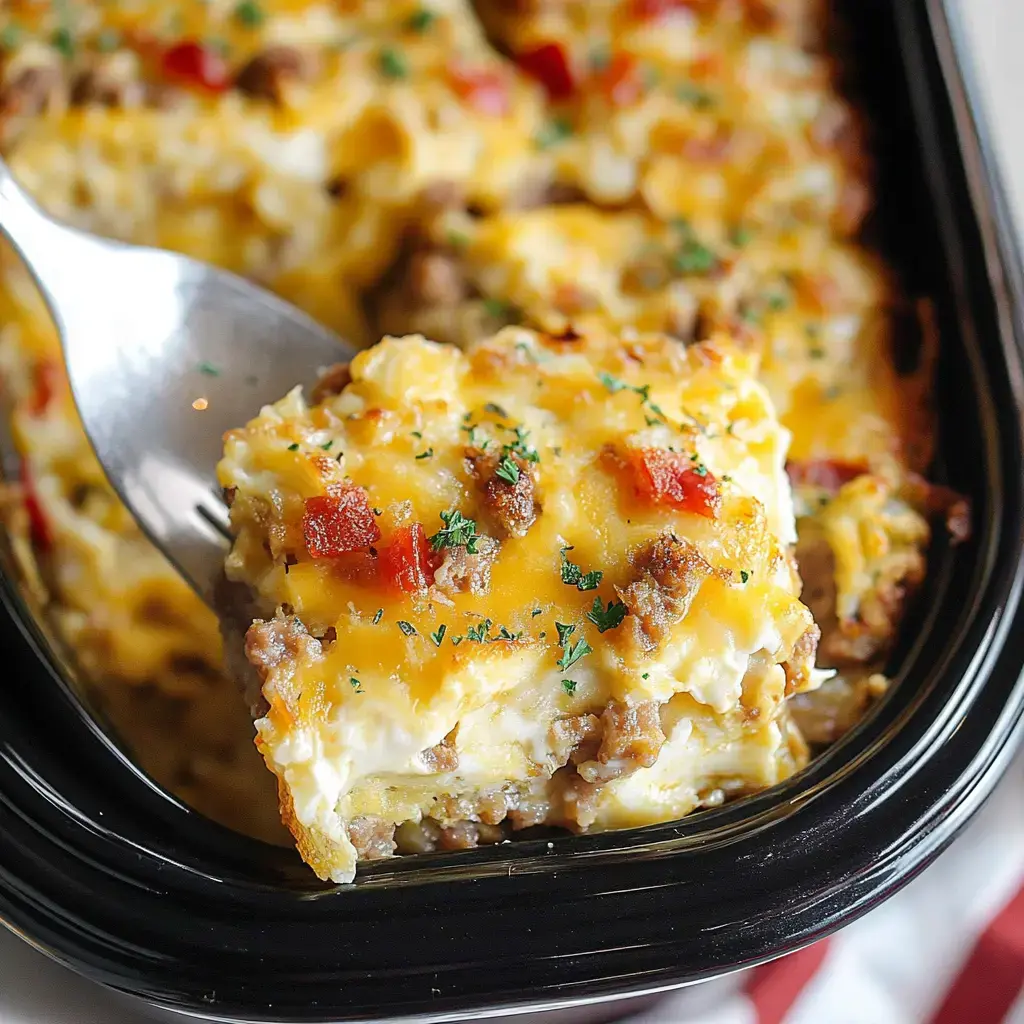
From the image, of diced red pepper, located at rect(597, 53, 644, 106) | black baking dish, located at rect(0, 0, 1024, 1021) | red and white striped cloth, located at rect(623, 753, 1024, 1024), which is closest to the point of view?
black baking dish, located at rect(0, 0, 1024, 1021)

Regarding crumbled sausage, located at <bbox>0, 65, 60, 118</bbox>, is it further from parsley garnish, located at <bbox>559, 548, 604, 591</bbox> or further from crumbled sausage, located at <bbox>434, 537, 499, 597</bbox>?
parsley garnish, located at <bbox>559, 548, 604, 591</bbox>

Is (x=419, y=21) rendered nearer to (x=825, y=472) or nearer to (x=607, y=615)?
(x=825, y=472)

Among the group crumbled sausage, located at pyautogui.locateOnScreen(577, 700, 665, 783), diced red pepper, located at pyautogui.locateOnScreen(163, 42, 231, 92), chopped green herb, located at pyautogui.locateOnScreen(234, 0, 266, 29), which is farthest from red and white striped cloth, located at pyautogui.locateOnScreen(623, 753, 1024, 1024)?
chopped green herb, located at pyautogui.locateOnScreen(234, 0, 266, 29)

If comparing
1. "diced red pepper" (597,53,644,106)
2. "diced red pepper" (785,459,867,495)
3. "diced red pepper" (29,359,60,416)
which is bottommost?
"diced red pepper" (29,359,60,416)

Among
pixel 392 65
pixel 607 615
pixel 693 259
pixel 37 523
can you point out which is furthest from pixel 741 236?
pixel 37 523

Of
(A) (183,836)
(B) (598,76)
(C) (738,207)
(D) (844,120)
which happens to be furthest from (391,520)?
(D) (844,120)
